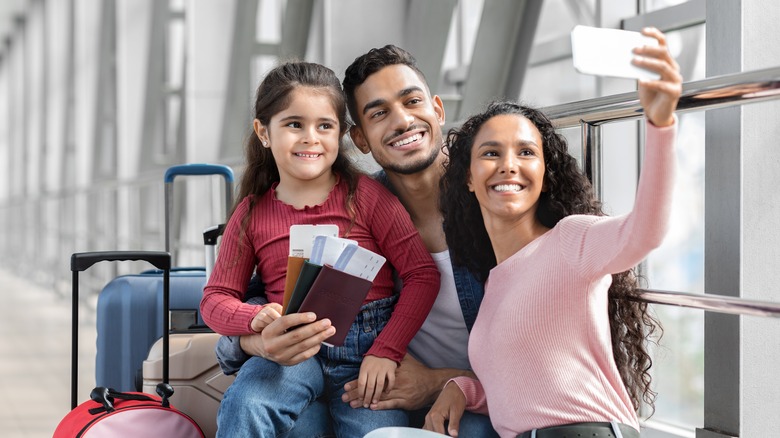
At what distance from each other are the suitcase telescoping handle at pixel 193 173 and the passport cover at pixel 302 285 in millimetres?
697

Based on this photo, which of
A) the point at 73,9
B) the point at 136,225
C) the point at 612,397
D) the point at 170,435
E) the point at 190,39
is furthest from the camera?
the point at 73,9

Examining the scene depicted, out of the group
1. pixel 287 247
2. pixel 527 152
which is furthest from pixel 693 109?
pixel 287 247

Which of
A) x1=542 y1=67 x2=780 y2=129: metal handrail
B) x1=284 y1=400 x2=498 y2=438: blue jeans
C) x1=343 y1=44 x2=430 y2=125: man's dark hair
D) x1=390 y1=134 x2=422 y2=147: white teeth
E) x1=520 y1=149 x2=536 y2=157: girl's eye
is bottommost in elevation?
x1=284 y1=400 x2=498 y2=438: blue jeans

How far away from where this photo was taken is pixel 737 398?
1.33 metres

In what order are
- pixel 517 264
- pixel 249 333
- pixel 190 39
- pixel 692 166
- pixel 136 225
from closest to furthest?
1. pixel 517 264
2. pixel 249 333
3. pixel 692 166
4. pixel 190 39
5. pixel 136 225

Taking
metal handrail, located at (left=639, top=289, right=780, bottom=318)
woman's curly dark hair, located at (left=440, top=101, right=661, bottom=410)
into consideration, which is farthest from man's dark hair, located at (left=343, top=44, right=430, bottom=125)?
metal handrail, located at (left=639, top=289, right=780, bottom=318)

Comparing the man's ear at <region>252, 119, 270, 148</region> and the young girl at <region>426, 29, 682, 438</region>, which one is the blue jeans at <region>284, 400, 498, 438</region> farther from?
the man's ear at <region>252, 119, 270, 148</region>

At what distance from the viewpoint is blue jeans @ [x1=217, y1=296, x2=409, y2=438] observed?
4.37 ft

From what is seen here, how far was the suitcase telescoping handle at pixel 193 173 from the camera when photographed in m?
2.03

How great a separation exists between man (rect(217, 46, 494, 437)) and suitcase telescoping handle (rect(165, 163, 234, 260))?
1.62 feet

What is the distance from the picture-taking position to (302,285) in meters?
1.29

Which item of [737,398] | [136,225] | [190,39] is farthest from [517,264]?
[136,225]

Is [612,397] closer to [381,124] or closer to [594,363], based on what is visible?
[594,363]

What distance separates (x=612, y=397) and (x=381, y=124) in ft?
2.40
